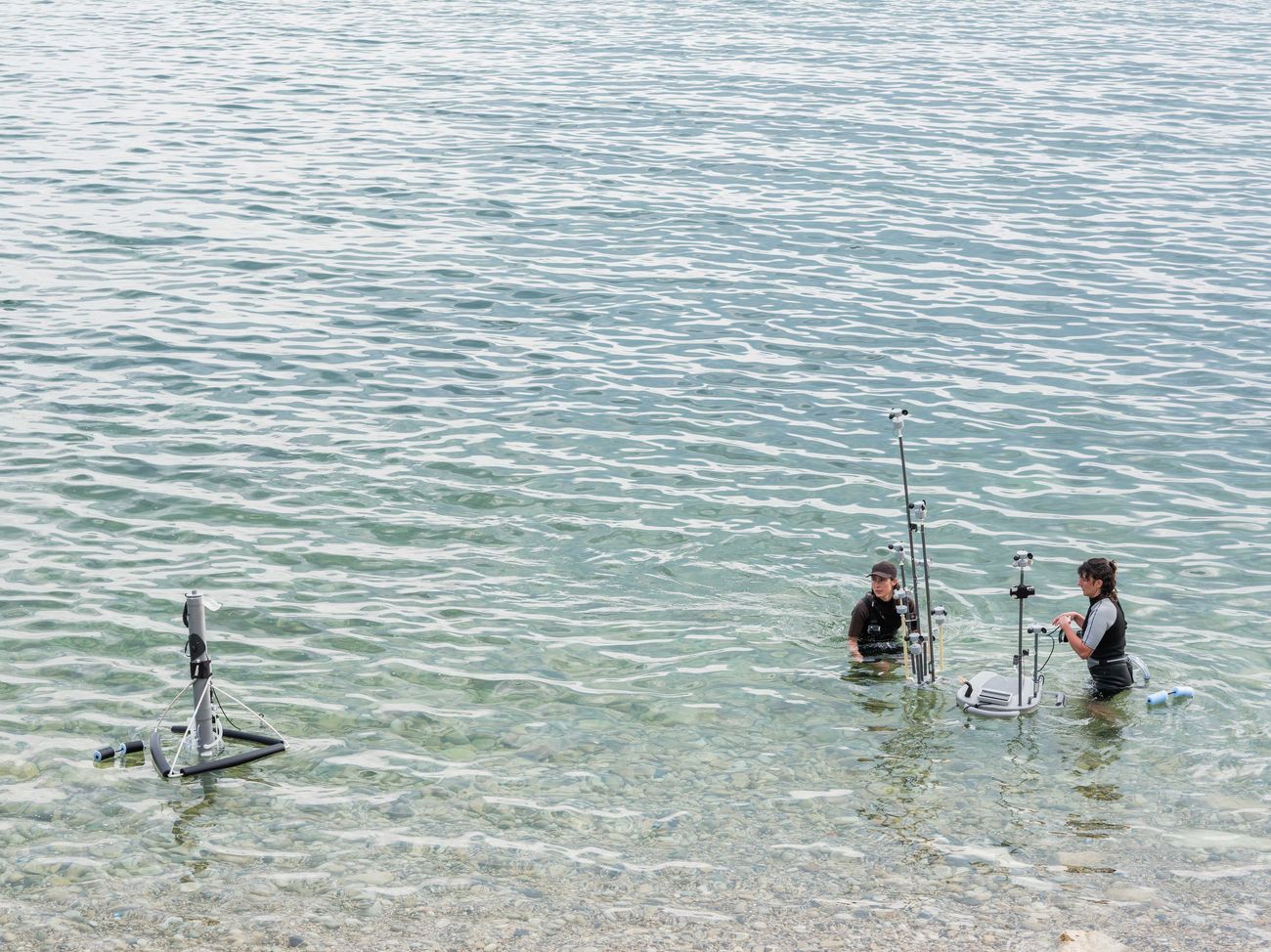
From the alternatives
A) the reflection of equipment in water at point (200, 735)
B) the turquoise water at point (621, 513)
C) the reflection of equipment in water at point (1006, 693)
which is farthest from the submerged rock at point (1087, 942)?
the reflection of equipment in water at point (200, 735)

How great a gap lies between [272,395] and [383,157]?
12.8 meters

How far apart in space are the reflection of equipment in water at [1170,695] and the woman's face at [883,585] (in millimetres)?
2041

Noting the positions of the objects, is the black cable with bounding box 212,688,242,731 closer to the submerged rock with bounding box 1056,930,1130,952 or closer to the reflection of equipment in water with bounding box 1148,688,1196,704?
the submerged rock with bounding box 1056,930,1130,952

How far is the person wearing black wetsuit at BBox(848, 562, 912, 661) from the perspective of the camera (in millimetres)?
11211

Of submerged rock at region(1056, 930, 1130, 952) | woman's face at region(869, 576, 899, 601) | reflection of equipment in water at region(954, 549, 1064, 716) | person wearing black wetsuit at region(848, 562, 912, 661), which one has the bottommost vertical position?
submerged rock at region(1056, 930, 1130, 952)

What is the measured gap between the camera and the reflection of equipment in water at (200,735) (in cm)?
878

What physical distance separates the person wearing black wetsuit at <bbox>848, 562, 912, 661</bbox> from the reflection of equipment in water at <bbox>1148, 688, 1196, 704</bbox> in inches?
74.8

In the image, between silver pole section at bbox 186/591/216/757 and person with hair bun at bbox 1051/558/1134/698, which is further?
person with hair bun at bbox 1051/558/1134/698

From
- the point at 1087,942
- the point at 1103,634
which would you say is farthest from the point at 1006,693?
the point at 1087,942

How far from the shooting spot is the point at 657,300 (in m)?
19.9

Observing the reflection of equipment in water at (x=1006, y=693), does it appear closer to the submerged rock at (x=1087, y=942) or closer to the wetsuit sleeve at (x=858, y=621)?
the wetsuit sleeve at (x=858, y=621)

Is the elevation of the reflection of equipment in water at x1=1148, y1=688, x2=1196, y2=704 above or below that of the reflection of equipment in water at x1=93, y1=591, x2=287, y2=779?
below

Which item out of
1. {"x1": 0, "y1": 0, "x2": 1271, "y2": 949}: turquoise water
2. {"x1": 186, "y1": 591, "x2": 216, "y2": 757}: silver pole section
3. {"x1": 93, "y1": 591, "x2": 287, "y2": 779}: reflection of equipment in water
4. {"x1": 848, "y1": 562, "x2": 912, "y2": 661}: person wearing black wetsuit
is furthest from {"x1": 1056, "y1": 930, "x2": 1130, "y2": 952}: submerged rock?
{"x1": 186, "y1": 591, "x2": 216, "y2": 757}: silver pole section

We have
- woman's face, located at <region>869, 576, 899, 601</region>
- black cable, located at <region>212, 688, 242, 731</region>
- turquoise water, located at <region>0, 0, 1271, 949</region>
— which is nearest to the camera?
turquoise water, located at <region>0, 0, 1271, 949</region>
